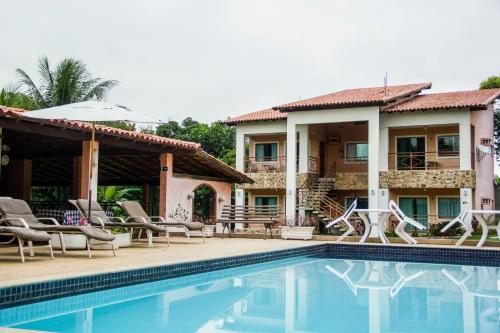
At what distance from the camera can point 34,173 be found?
20.7 meters

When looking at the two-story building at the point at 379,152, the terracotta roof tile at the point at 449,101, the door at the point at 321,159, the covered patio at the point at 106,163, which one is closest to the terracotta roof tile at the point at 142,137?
the covered patio at the point at 106,163

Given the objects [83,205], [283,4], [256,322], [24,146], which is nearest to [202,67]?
[283,4]

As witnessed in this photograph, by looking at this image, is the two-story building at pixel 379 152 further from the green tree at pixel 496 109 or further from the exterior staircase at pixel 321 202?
the green tree at pixel 496 109

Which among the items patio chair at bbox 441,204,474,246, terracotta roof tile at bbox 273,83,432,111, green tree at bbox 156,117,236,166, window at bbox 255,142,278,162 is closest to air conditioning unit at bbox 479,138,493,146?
terracotta roof tile at bbox 273,83,432,111

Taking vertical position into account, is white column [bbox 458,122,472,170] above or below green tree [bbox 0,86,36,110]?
below

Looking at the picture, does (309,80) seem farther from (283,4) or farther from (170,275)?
(170,275)

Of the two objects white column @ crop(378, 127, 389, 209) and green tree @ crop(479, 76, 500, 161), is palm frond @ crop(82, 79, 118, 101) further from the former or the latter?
green tree @ crop(479, 76, 500, 161)

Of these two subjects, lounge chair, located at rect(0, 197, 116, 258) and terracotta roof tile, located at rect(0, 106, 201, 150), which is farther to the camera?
terracotta roof tile, located at rect(0, 106, 201, 150)

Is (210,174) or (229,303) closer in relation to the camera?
(229,303)

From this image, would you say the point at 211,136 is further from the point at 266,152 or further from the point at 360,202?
the point at 360,202

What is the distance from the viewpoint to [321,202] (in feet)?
79.7

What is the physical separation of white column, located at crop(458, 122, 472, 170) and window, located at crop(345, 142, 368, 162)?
15.7ft

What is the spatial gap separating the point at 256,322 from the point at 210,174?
510 inches

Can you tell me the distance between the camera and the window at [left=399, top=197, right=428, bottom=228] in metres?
24.7
